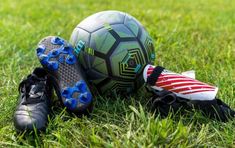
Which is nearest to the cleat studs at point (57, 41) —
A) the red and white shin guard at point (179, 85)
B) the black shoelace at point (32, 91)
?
the black shoelace at point (32, 91)

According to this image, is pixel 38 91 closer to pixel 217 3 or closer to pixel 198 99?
pixel 198 99

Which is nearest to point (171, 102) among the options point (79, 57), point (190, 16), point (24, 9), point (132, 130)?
point (132, 130)

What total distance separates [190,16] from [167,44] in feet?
6.47

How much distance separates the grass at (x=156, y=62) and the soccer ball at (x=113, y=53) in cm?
13

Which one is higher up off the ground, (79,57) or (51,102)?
(79,57)

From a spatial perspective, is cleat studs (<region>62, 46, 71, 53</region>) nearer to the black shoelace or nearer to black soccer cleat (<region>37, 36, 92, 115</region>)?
black soccer cleat (<region>37, 36, 92, 115</region>)

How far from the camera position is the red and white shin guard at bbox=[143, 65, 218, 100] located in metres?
2.67

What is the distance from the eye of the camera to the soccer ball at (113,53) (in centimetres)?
296

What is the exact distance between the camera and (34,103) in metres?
2.66

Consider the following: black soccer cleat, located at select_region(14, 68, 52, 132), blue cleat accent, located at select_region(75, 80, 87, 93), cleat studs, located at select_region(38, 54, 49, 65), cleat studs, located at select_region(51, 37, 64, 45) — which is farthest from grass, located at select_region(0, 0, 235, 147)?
cleat studs, located at select_region(51, 37, 64, 45)

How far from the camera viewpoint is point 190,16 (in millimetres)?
6297

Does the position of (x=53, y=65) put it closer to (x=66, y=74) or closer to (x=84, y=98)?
(x=66, y=74)

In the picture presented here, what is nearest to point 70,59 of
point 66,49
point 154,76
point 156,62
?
point 66,49

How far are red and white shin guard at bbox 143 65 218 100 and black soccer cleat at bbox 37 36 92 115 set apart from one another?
43 centimetres
